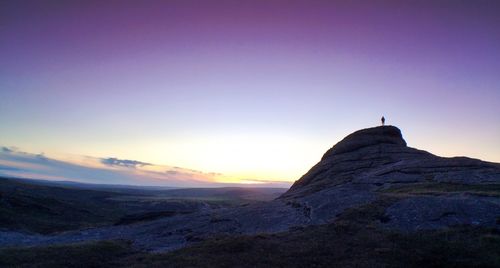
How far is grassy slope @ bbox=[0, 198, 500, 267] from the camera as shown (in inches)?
1115

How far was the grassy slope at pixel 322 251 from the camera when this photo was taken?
28.3m

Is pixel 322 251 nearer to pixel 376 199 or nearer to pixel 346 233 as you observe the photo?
pixel 346 233

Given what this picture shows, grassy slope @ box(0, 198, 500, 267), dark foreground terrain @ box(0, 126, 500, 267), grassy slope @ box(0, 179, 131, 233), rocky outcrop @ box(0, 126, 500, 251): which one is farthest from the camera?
grassy slope @ box(0, 179, 131, 233)

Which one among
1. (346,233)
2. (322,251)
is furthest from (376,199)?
(322,251)

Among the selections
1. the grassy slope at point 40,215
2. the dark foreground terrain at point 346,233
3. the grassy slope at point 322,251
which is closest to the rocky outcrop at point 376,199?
the dark foreground terrain at point 346,233

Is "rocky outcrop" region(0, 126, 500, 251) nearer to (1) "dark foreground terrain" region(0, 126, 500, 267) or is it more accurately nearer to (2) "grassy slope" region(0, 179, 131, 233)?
(1) "dark foreground terrain" region(0, 126, 500, 267)

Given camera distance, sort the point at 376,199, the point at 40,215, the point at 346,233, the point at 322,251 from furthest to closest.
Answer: the point at 40,215 → the point at 376,199 → the point at 346,233 → the point at 322,251

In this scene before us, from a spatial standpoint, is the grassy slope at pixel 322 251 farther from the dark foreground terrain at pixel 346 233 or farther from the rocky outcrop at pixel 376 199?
the rocky outcrop at pixel 376 199

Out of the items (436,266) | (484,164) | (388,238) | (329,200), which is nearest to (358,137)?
(484,164)

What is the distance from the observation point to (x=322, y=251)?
104 feet

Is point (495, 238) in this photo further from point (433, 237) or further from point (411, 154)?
point (411, 154)

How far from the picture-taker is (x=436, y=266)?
88.3 ft

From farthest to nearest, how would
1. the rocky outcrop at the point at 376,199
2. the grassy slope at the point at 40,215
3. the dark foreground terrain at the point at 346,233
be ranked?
the grassy slope at the point at 40,215 → the rocky outcrop at the point at 376,199 → the dark foreground terrain at the point at 346,233

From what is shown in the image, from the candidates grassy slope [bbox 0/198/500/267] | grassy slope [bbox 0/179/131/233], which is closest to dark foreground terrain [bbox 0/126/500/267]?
grassy slope [bbox 0/198/500/267]
